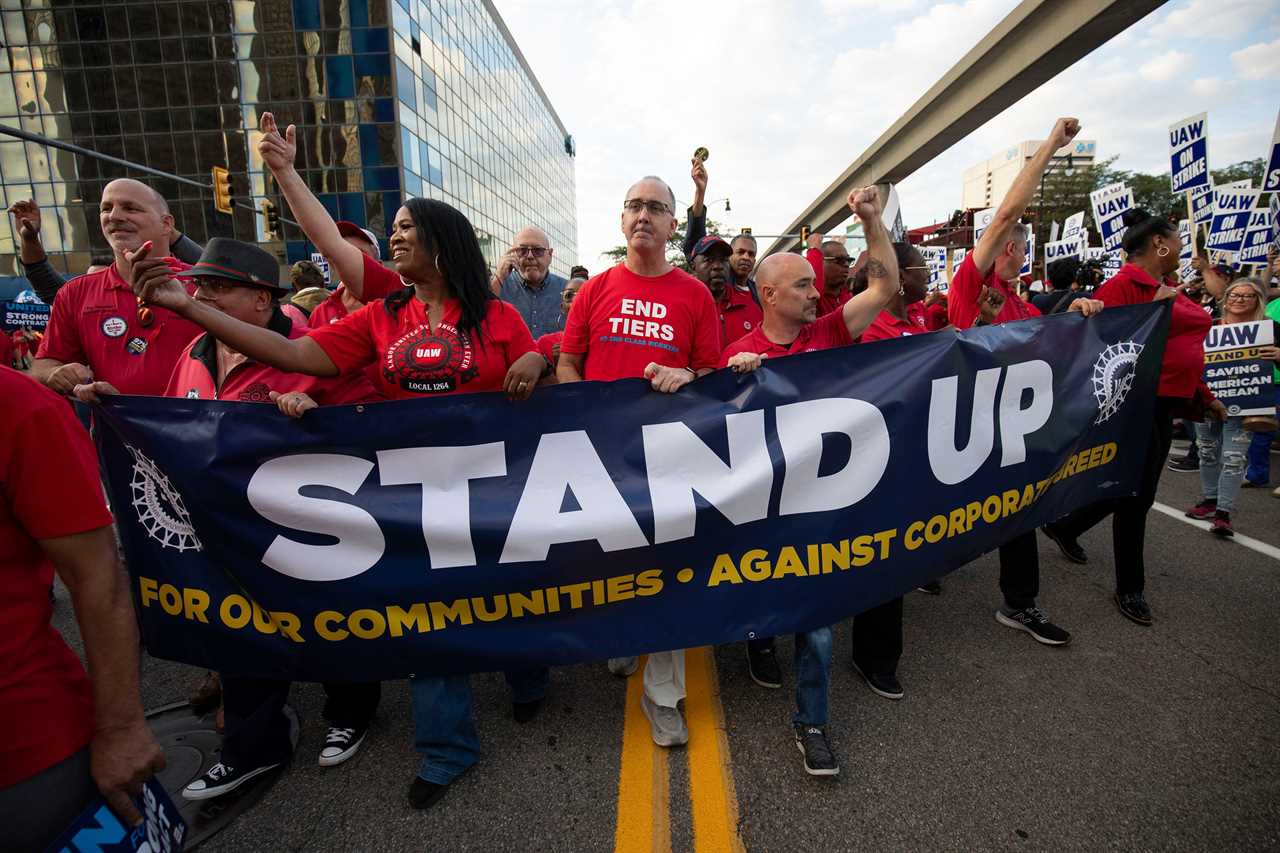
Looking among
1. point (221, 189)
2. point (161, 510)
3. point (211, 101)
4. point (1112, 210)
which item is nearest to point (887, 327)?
point (161, 510)

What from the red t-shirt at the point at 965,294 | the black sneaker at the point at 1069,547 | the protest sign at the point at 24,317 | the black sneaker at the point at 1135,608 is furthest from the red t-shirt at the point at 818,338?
the protest sign at the point at 24,317

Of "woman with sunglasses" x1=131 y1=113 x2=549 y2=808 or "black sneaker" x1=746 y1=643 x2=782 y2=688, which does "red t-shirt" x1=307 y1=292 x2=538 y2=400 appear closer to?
"woman with sunglasses" x1=131 y1=113 x2=549 y2=808

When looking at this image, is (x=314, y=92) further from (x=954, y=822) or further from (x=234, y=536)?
(x=954, y=822)

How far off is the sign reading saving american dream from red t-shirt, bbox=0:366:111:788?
38.2 inches

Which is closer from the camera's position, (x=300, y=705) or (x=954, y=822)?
(x=954, y=822)

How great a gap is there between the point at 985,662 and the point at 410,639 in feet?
8.83

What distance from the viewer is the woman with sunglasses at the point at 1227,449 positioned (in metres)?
4.45

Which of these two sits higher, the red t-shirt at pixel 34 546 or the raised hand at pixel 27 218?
the raised hand at pixel 27 218

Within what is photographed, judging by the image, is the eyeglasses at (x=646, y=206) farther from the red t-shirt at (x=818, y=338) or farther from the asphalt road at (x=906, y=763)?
the asphalt road at (x=906, y=763)

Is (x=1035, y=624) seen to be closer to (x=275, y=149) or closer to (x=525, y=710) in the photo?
(x=525, y=710)

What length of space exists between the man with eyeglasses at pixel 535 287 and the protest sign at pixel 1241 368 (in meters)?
5.40

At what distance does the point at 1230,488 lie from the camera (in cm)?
443

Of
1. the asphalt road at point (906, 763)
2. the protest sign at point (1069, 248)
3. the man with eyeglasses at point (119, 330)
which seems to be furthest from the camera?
the protest sign at point (1069, 248)

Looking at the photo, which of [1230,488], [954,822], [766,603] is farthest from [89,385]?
[1230,488]
